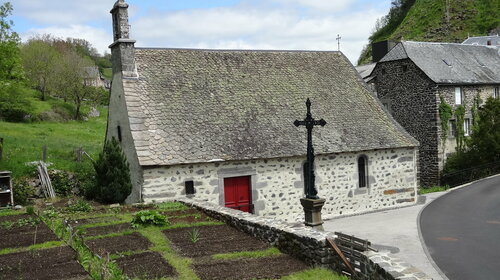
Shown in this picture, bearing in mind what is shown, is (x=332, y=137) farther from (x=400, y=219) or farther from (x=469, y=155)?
(x=469, y=155)

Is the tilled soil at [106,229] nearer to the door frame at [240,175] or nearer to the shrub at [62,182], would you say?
the door frame at [240,175]

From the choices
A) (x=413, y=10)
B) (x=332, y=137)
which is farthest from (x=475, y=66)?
(x=413, y=10)

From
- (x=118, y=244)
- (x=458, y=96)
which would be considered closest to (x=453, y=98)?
(x=458, y=96)

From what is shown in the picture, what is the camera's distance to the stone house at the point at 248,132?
56.3 feet

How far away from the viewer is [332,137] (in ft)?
65.4

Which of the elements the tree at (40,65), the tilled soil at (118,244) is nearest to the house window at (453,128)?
the tilled soil at (118,244)

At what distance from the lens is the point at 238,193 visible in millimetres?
17891

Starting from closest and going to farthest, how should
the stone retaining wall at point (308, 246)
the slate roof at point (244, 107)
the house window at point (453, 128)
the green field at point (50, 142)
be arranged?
the stone retaining wall at point (308, 246) < the slate roof at point (244, 107) < the green field at point (50, 142) < the house window at point (453, 128)

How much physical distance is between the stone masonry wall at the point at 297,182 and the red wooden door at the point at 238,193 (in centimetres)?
24

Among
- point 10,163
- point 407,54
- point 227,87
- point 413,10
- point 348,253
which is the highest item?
point 413,10

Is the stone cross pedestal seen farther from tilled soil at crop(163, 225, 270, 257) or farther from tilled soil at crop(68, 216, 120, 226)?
tilled soil at crop(68, 216, 120, 226)

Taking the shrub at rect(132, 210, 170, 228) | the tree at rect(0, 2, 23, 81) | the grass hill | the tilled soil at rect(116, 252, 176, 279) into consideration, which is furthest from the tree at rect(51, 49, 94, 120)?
the tilled soil at rect(116, 252, 176, 279)

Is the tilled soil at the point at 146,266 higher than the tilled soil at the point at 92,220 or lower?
lower

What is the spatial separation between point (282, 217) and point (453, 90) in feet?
59.9
